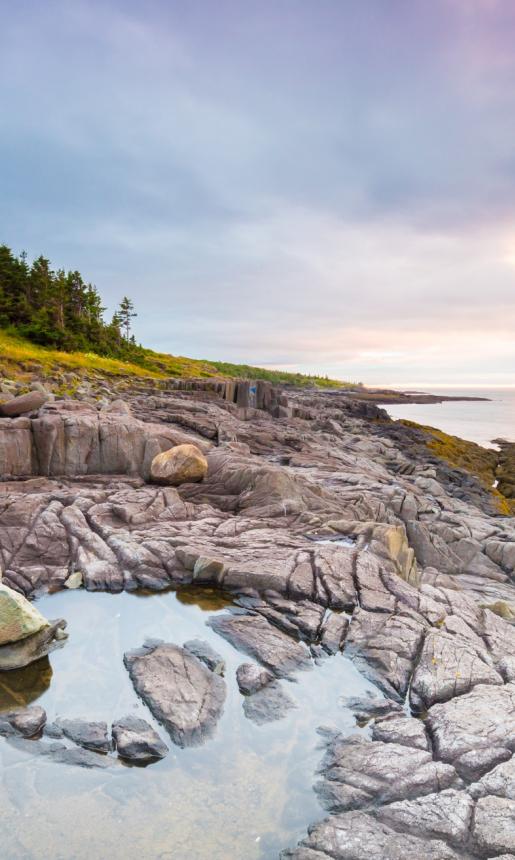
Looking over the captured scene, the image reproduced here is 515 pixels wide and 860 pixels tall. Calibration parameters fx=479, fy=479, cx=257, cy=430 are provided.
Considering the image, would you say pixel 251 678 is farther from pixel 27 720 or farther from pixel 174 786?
pixel 27 720

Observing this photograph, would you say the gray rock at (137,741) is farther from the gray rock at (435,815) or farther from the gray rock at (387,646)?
the gray rock at (387,646)

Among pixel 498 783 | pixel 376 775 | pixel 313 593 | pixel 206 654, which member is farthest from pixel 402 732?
pixel 313 593

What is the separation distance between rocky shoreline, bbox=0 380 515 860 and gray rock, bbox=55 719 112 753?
1.7 inches

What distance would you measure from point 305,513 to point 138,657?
31.3 ft

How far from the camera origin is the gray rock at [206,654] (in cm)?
991

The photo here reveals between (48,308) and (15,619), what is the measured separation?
68396 mm

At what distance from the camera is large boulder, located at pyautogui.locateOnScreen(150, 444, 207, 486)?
21.5 meters

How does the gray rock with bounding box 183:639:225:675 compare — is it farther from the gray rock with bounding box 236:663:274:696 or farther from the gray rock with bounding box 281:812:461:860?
the gray rock with bounding box 281:812:461:860

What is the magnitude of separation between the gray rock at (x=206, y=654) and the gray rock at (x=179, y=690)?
184mm

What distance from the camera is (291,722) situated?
28.2 ft

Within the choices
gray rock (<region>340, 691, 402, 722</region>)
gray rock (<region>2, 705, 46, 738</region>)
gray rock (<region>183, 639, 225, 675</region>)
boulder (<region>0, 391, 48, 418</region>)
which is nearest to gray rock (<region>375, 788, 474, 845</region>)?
gray rock (<region>340, 691, 402, 722</region>)

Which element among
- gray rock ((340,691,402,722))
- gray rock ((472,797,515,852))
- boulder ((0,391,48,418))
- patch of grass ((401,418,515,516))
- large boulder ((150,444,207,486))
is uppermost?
boulder ((0,391,48,418))

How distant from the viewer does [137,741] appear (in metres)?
7.83

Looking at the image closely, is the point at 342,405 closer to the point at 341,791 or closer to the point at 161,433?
the point at 161,433
